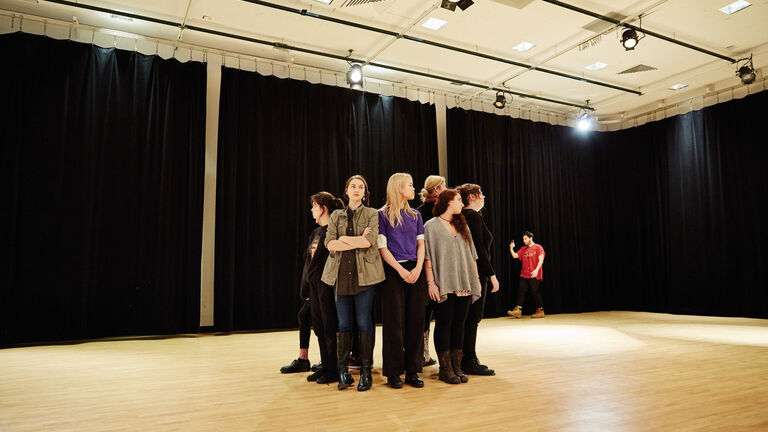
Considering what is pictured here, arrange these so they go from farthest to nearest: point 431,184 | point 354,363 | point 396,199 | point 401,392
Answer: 1. point 354,363
2. point 431,184
3. point 396,199
4. point 401,392

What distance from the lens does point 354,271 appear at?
3043 mm

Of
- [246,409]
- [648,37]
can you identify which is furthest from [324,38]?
[246,409]

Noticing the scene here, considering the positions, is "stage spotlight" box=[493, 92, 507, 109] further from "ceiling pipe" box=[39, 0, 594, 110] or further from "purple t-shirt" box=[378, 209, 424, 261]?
"purple t-shirt" box=[378, 209, 424, 261]

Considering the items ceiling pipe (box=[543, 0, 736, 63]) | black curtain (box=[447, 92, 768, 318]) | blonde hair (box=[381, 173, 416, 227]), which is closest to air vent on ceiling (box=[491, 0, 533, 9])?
ceiling pipe (box=[543, 0, 736, 63])

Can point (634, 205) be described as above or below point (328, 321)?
above

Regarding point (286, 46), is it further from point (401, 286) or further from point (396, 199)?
point (401, 286)

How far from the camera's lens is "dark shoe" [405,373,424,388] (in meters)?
3.05

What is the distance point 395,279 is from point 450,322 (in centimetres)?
52

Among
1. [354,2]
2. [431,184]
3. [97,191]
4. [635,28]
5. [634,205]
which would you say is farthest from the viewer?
[634,205]

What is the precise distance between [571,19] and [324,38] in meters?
3.39

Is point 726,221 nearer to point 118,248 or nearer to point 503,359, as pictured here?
point 503,359

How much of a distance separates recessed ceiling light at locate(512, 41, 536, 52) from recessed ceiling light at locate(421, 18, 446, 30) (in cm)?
138

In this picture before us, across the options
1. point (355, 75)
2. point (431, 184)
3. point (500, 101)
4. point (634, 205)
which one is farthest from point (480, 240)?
point (634, 205)

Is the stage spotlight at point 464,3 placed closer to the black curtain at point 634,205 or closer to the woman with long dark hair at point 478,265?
the woman with long dark hair at point 478,265
